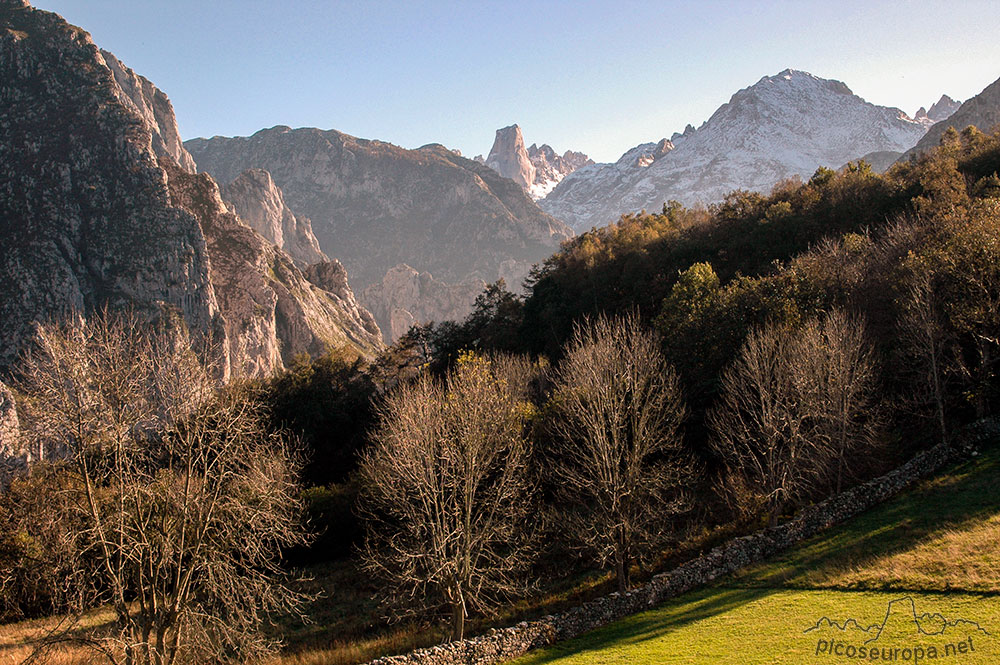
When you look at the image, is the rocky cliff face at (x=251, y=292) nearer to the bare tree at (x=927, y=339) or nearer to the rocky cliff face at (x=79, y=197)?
the rocky cliff face at (x=79, y=197)

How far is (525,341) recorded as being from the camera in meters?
60.3

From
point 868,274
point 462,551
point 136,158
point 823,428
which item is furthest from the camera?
point 136,158

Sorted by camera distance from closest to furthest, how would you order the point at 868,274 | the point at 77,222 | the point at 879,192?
the point at 868,274, the point at 879,192, the point at 77,222

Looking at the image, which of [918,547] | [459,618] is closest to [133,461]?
[459,618]

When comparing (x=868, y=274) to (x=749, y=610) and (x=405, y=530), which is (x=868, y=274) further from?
(x=405, y=530)

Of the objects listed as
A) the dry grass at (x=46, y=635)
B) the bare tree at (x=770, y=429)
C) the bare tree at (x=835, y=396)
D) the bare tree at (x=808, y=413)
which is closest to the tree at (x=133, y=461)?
the dry grass at (x=46, y=635)

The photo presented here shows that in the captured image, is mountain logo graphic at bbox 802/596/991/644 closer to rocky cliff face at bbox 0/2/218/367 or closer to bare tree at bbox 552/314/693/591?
bare tree at bbox 552/314/693/591

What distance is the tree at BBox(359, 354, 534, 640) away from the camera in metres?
21.8

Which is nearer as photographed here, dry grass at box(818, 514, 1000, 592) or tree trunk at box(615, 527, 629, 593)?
dry grass at box(818, 514, 1000, 592)

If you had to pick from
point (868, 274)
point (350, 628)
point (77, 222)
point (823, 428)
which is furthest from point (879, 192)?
point (77, 222)

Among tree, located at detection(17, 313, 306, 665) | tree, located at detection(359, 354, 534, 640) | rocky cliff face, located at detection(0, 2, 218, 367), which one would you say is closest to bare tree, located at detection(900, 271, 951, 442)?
tree, located at detection(359, 354, 534, 640)

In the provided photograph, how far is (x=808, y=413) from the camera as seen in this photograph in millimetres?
25297

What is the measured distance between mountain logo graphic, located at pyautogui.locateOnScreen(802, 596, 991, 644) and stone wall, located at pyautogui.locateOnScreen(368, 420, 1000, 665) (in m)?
7.29

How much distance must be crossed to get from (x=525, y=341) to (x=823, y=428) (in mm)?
35784
